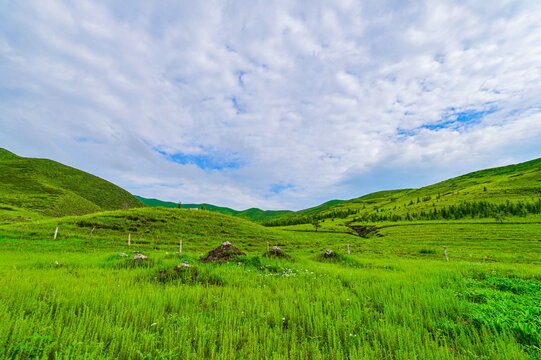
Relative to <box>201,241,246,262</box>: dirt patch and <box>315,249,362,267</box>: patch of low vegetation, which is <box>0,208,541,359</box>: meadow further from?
<box>315,249,362,267</box>: patch of low vegetation

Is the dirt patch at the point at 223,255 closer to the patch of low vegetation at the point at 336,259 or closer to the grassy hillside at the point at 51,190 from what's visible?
the patch of low vegetation at the point at 336,259

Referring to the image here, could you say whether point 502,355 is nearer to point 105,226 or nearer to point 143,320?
point 143,320

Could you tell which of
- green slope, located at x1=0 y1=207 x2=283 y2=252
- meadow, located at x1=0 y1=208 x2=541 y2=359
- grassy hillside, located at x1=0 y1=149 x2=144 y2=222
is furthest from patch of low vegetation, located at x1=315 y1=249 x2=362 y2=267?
grassy hillside, located at x1=0 y1=149 x2=144 y2=222

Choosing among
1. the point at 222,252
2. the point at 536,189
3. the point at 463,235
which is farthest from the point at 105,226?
the point at 536,189

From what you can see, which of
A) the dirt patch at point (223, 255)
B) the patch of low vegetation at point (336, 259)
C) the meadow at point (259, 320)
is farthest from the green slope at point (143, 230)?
the meadow at point (259, 320)

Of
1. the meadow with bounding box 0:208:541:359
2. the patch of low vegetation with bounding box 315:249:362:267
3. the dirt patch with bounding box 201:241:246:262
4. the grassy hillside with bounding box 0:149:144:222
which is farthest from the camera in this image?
the grassy hillside with bounding box 0:149:144:222

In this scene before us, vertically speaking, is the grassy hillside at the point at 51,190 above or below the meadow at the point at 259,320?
above

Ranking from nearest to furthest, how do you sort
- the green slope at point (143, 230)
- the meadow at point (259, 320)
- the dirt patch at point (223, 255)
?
the meadow at point (259, 320) → the dirt patch at point (223, 255) → the green slope at point (143, 230)

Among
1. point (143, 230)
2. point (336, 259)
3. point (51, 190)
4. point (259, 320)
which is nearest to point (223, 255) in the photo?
point (336, 259)

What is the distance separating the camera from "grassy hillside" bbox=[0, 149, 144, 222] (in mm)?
72625

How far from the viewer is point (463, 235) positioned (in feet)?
147

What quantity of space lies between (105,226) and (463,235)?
73.2 m

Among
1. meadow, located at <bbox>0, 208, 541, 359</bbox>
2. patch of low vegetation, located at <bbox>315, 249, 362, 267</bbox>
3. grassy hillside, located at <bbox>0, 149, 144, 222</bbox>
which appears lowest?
patch of low vegetation, located at <bbox>315, 249, 362, 267</bbox>

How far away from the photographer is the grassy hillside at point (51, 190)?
7262cm
